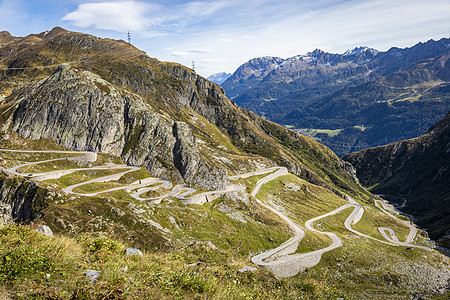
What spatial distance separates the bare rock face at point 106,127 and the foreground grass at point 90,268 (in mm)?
101987

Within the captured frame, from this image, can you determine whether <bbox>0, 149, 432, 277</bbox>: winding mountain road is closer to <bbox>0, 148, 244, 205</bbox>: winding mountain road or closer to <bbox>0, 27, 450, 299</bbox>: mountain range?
<bbox>0, 148, 244, 205</bbox>: winding mountain road

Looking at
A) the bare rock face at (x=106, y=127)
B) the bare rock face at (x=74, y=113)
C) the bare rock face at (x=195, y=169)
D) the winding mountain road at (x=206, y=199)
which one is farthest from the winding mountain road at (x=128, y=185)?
the bare rock face at (x=74, y=113)

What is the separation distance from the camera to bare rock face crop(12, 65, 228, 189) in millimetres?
112312

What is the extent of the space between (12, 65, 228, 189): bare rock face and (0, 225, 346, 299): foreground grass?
335ft

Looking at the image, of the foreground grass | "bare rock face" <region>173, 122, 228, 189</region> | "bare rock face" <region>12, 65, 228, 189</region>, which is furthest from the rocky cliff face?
the foreground grass

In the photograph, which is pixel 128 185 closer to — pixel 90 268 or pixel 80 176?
pixel 80 176

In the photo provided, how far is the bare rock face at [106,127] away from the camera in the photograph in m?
112

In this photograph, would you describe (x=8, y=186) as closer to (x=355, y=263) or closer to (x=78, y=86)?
(x=78, y=86)

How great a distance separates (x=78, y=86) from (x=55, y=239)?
→ 136 meters

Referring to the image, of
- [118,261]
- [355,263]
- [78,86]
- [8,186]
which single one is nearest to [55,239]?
[118,261]

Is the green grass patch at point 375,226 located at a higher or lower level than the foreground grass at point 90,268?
lower

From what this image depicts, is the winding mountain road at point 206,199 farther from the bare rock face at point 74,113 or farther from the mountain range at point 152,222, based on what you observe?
Answer: the bare rock face at point 74,113

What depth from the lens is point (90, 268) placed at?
9094mm

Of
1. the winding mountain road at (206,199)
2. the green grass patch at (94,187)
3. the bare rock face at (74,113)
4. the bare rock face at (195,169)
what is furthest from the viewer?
the bare rock face at (195,169)
